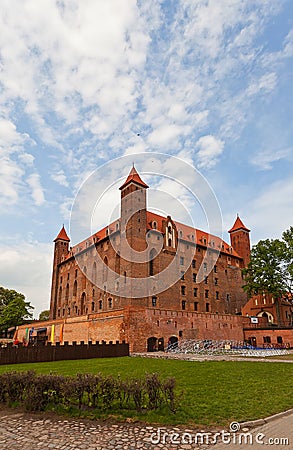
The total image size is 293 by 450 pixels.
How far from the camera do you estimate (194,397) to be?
29.6ft

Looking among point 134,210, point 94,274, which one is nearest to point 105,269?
point 94,274

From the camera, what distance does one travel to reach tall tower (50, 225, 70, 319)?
2391 inches

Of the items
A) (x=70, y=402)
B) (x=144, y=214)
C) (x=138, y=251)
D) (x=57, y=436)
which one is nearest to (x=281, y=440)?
(x=57, y=436)

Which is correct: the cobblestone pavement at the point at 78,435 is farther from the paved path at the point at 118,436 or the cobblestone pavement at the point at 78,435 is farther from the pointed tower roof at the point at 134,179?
Result: the pointed tower roof at the point at 134,179

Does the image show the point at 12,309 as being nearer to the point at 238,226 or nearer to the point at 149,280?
the point at 149,280

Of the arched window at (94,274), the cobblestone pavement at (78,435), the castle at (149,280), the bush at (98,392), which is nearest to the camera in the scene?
the cobblestone pavement at (78,435)

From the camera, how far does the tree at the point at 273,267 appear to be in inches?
1585

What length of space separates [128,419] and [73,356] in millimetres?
21105

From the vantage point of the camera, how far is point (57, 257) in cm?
6334

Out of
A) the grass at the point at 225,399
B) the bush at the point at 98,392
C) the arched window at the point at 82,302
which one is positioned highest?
the arched window at the point at 82,302

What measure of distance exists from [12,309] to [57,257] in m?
11.9

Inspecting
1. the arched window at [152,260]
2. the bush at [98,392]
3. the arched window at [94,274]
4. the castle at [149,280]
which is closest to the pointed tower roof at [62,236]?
Answer: the castle at [149,280]

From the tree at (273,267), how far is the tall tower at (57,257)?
35.1m

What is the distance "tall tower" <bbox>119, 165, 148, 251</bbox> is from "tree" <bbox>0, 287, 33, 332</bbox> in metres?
29.8
